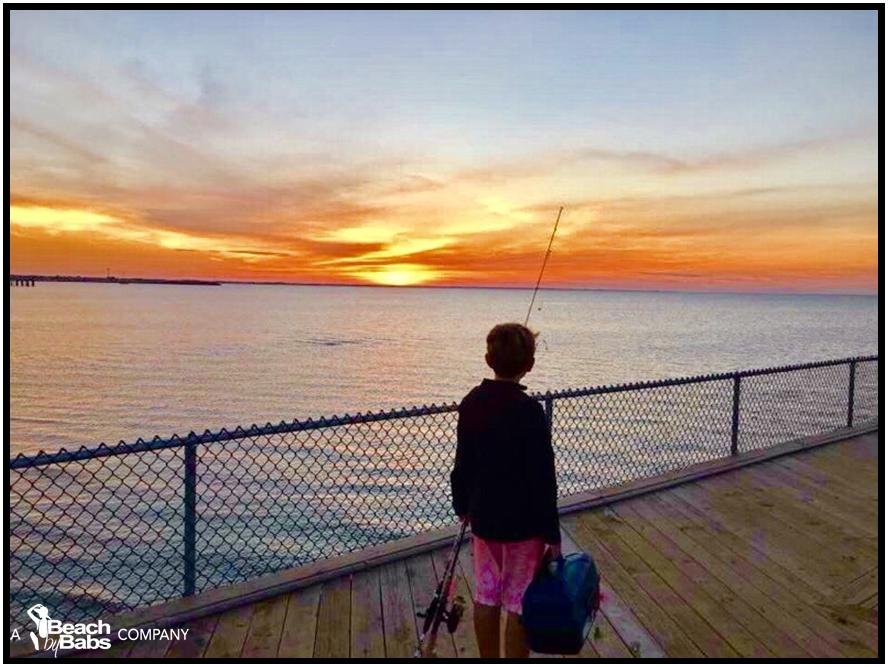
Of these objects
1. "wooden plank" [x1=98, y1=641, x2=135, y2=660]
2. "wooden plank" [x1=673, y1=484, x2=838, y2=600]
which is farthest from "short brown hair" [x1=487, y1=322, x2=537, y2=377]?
"wooden plank" [x1=673, y1=484, x2=838, y2=600]

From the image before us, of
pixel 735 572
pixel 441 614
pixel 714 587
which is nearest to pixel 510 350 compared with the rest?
pixel 441 614

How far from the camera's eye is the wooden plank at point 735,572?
12.4ft

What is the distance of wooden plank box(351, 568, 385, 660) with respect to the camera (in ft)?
11.8

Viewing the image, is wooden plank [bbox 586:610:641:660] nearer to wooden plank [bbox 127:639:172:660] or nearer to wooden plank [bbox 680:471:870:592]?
wooden plank [bbox 680:471:870:592]

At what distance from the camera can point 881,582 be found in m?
4.42

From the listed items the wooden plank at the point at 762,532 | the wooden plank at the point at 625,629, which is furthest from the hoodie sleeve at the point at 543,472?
the wooden plank at the point at 762,532

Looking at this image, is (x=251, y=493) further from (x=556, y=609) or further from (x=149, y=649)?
(x=556, y=609)

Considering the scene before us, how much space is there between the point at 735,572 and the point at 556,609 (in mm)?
2466

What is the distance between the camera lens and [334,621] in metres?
3.88

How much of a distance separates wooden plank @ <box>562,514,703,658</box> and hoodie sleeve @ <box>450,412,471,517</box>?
1.67 meters

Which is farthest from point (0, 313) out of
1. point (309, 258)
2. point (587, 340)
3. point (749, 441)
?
point (309, 258)

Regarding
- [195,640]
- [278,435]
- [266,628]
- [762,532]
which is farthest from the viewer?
[278,435]

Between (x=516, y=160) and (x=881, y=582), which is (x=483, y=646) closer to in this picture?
(x=881, y=582)

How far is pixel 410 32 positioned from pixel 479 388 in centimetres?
550
